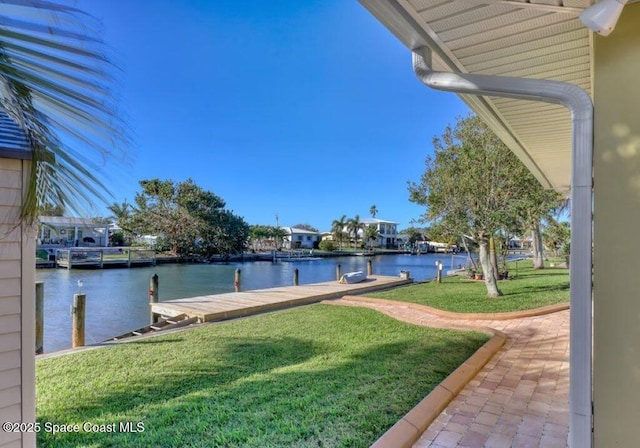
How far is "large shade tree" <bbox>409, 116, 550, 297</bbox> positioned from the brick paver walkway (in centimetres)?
358

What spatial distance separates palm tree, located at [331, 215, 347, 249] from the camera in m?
52.1

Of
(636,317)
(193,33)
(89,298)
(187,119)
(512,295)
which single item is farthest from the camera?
(187,119)

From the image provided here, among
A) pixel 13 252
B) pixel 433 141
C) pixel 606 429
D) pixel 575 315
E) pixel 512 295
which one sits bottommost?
pixel 512 295

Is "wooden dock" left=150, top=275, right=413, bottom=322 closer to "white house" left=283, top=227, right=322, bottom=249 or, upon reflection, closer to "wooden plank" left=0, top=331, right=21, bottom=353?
"wooden plank" left=0, top=331, right=21, bottom=353

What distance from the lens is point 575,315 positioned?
1.58 metres

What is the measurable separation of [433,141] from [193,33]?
7456mm

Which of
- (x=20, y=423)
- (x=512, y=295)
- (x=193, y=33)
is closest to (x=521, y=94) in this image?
(x=20, y=423)

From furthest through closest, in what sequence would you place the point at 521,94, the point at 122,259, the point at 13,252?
the point at 122,259
the point at 13,252
the point at 521,94

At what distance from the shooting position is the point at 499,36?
198cm

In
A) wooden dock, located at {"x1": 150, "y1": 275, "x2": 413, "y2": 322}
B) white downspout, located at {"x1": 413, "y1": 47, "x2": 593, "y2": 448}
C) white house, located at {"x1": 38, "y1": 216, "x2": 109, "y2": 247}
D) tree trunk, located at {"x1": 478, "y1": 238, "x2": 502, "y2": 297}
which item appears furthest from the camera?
tree trunk, located at {"x1": 478, "y1": 238, "x2": 502, "y2": 297}

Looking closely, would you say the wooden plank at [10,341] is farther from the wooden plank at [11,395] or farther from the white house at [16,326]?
the wooden plank at [11,395]

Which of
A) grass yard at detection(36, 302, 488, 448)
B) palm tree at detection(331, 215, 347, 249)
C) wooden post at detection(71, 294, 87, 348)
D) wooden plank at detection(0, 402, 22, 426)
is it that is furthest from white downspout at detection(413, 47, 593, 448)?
palm tree at detection(331, 215, 347, 249)

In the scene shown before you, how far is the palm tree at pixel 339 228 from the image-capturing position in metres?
52.1

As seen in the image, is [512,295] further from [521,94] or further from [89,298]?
[89,298]
